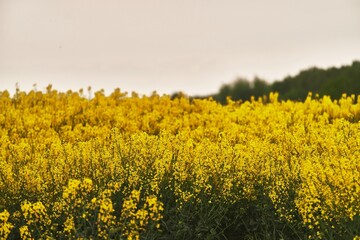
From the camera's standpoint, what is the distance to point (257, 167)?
6961 mm

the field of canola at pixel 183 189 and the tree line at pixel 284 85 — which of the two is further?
the tree line at pixel 284 85

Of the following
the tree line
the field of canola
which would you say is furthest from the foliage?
the field of canola

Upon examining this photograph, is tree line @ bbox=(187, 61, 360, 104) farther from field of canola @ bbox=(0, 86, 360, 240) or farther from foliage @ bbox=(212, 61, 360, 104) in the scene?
field of canola @ bbox=(0, 86, 360, 240)

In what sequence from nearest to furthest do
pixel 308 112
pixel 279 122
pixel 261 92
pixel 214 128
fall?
pixel 214 128 < pixel 279 122 < pixel 308 112 < pixel 261 92

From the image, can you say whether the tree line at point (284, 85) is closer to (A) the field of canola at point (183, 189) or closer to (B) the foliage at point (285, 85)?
(B) the foliage at point (285, 85)

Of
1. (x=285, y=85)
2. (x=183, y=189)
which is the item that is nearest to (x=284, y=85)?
(x=285, y=85)

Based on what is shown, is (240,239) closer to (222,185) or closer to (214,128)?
(222,185)

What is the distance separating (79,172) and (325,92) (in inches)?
380

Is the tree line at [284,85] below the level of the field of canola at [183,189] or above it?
above

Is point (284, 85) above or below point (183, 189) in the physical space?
above

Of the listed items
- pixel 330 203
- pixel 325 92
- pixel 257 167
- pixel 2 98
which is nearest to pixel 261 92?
pixel 325 92

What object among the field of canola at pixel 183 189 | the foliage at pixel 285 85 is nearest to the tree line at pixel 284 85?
the foliage at pixel 285 85

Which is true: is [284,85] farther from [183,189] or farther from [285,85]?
[183,189]

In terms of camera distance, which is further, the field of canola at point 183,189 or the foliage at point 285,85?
the foliage at point 285,85
